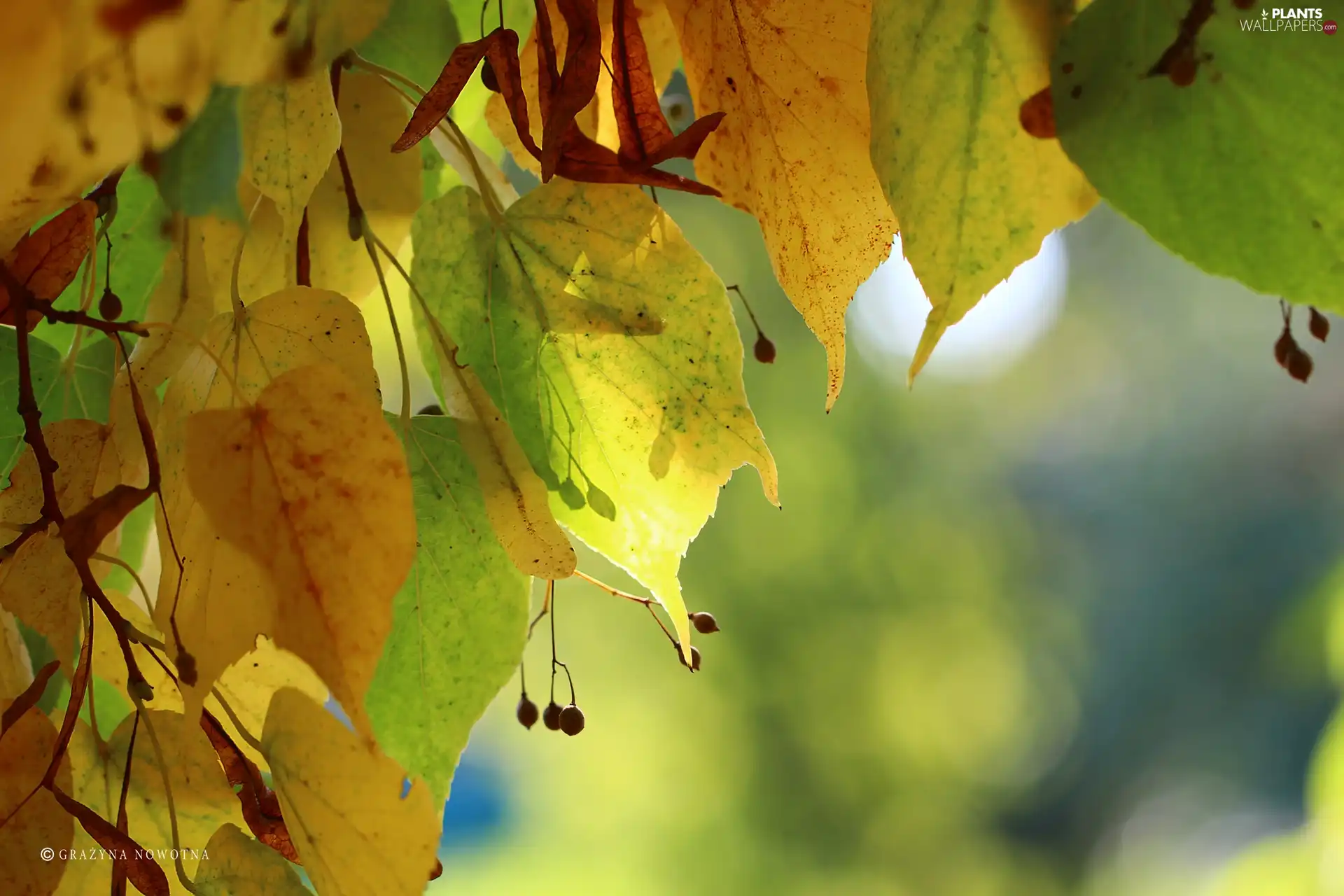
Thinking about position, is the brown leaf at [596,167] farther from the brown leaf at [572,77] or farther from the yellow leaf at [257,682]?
the yellow leaf at [257,682]

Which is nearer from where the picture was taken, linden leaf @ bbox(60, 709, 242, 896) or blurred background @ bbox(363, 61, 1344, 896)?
linden leaf @ bbox(60, 709, 242, 896)

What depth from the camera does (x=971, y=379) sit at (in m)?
3.52

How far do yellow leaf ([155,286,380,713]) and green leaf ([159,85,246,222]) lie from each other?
0.04 m

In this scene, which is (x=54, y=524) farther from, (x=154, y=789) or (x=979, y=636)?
(x=979, y=636)

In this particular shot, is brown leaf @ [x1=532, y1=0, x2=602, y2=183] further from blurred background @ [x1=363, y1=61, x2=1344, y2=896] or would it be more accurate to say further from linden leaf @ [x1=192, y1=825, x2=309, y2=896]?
blurred background @ [x1=363, y1=61, x2=1344, y2=896]

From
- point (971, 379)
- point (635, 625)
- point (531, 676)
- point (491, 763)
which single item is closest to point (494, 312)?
point (531, 676)

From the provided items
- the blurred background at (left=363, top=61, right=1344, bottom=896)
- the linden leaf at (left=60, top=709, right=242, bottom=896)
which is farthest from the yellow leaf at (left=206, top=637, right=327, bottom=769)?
the blurred background at (left=363, top=61, right=1344, bottom=896)

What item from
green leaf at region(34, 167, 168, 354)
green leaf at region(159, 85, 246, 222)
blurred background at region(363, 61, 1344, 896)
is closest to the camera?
green leaf at region(159, 85, 246, 222)

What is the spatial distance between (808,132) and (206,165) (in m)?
0.11

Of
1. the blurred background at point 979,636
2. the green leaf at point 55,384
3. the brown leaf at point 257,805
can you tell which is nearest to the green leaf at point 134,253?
the green leaf at point 55,384

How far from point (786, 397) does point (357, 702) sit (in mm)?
3108

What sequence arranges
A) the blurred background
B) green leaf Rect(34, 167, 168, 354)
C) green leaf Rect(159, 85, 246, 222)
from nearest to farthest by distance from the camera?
green leaf Rect(159, 85, 246, 222) → green leaf Rect(34, 167, 168, 354) → the blurred background

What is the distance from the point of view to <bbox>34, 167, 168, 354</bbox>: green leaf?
24 cm

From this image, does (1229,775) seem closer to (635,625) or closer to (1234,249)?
(635,625)
